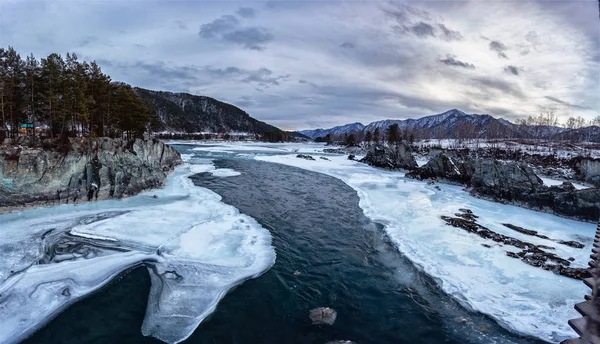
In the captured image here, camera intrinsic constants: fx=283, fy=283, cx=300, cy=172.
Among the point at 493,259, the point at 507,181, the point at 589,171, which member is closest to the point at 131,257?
the point at 493,259

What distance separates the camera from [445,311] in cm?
952

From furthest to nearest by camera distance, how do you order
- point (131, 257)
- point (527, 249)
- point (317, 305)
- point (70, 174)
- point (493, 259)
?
point (70, 174) → point (527, 249) → point (493, 259) → point (131, 257) → point (317, 305)

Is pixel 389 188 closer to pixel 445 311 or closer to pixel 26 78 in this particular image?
pixel 445 311

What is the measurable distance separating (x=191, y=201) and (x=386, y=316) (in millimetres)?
18076

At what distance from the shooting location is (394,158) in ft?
187

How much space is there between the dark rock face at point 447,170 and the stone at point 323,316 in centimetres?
3514

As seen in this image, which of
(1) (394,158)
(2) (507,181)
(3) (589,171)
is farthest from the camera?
(1) (394,158)

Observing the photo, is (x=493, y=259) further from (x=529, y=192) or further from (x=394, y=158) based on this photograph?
(x=394, y=158)

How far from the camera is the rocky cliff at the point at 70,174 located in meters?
20.1

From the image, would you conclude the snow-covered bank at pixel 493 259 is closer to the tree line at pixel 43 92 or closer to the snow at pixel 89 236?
the snow at pixel 89 236

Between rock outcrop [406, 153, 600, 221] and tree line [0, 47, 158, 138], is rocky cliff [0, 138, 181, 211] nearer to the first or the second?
tree line [0, 47, 158, 138]

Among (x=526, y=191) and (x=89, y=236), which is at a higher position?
(x=526, y=191)

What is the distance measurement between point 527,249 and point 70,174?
103ft

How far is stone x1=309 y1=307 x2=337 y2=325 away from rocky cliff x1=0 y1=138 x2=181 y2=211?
21.3 m
